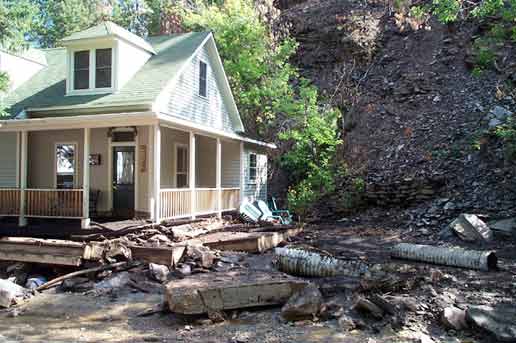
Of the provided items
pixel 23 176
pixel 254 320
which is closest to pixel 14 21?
pixel 23 176

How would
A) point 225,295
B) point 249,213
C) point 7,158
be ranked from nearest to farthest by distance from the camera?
point 225,295 → point 7,158 → point 249,213

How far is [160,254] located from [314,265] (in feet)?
10.2

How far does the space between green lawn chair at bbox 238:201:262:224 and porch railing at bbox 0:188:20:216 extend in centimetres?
671

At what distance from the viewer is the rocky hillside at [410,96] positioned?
47.8ft

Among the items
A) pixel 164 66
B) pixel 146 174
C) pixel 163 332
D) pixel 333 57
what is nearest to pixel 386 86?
pixel 333 57

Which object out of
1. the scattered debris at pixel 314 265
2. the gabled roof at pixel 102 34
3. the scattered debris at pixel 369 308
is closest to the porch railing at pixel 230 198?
the gabled roof at pixel 102 34

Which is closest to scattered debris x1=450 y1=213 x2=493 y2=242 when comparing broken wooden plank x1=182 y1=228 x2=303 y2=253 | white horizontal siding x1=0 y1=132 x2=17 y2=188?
broken wooden plank x1=182 y1=228 x2=303 y2=253

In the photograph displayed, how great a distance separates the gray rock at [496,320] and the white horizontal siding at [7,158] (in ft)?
40.7

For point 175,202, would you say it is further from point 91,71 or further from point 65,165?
point 91,71

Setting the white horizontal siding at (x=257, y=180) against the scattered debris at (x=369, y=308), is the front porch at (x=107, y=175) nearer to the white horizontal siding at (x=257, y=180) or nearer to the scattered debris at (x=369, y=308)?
the white horizontal siding at (x=257, y=180)

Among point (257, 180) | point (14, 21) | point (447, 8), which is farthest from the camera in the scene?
point (257, 180)

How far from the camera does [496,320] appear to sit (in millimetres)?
5297

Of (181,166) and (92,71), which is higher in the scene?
(92,71)

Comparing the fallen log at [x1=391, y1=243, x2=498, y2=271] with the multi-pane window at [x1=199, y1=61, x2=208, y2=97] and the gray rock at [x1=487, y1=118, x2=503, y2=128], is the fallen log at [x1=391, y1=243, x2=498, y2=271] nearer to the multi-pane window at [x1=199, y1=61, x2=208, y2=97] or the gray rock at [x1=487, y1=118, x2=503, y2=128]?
the multi-pane window at [x1=199, y1=61, x2=208, y2=97]
